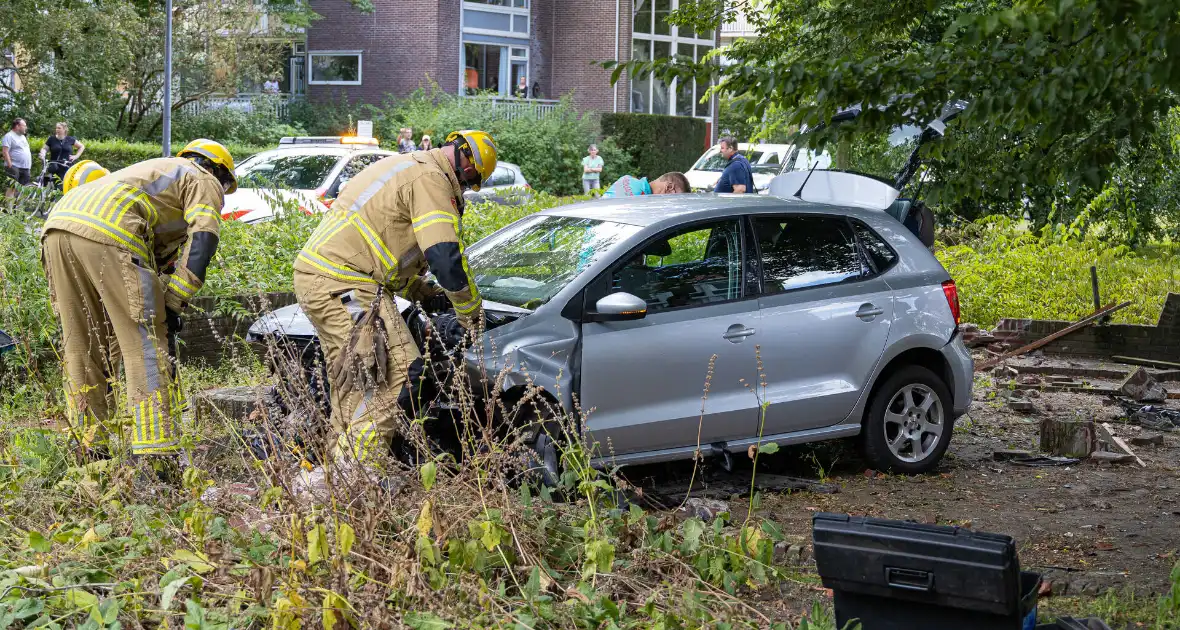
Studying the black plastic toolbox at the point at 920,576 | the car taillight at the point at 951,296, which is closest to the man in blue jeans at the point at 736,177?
the car taillight at the point at 951,296

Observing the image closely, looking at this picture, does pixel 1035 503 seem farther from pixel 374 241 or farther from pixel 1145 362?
pixel 1145 362

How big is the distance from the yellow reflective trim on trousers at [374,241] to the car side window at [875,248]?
2.76m

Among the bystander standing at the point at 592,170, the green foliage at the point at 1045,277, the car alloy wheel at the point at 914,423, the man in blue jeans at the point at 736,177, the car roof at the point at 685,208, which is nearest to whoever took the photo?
the car roof at the point at 685,208

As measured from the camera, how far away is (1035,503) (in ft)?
22.1

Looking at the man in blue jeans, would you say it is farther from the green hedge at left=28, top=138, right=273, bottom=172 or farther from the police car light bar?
the green hedge at left=28, top=138, right=273, bottom=172

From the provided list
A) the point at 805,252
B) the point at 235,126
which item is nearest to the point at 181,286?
the point at 805,252

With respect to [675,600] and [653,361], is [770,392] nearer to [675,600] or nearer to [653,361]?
[653,361]

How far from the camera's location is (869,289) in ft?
23.0

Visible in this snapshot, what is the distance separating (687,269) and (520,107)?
3049 cm

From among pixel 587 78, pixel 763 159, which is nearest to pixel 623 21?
pixel 587 78

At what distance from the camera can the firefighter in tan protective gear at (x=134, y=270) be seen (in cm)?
594

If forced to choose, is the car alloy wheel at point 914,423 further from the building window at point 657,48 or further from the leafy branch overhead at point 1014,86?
the building window at point 657,48

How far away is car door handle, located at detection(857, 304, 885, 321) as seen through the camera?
22.6 feet

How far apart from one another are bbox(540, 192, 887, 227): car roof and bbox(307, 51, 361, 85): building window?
3171 cm
